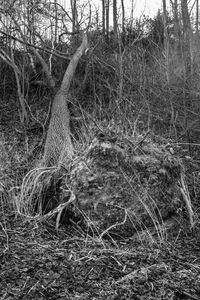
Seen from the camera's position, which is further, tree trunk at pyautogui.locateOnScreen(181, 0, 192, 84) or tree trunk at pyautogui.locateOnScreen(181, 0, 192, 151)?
tree trunk at pyautogui.locateOnScreen(181, 0, 192, 84)

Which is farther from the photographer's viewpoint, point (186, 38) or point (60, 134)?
point (186, 38)

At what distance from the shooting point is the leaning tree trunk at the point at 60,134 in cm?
570

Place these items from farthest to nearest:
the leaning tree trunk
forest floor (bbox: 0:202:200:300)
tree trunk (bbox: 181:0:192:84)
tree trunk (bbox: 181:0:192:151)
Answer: tree trunk (bbox: 181:0:192:84) < tree trunk (bbox: 181:0:192:151) < the leaning tree trunk < forest floor (bbox: 0:202:200:300)

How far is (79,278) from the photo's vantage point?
306 centimetres

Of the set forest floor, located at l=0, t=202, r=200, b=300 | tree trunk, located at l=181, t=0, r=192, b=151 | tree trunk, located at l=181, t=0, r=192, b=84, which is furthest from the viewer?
tree trunk, located at l=181, t=0, r=192, b=84

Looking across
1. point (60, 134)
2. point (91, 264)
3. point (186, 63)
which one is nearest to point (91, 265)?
point (91, 264)

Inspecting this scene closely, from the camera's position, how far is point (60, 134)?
22.1ft

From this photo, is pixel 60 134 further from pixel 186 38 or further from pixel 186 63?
pixel 186 38

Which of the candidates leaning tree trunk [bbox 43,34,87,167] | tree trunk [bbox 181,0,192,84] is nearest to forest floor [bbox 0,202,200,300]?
leaning tree trunk [bbox 43,34,87,167]

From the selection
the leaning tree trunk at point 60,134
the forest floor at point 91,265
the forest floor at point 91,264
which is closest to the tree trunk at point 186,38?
the leaning tree trunk at point 60,134

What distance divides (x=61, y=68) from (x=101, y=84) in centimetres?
145

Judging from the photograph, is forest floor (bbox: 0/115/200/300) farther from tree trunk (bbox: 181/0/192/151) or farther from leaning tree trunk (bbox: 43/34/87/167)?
tree trunk (bbox: 181/0/192/151)

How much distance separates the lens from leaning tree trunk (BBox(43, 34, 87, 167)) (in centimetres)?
570

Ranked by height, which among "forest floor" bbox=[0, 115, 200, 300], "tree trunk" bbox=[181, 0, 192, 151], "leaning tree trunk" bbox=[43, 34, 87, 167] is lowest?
"forest floor" bbox=[0, 115, 200, 300]
